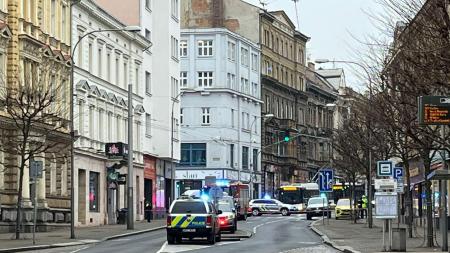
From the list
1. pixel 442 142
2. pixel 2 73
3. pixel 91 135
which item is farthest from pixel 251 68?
pixel 442 142

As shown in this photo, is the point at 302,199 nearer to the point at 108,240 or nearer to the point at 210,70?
the point at 210,70

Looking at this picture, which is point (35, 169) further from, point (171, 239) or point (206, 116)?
point (206, 116)

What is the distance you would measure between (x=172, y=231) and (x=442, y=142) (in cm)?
1465

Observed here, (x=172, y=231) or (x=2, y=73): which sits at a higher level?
(x=2, y=73)

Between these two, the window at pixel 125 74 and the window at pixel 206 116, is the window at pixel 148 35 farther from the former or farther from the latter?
the window at pixel 206 116

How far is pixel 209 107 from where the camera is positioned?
99438 millimetres

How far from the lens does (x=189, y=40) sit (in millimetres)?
99312

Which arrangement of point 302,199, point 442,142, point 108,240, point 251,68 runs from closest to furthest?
point 442,142 → point 108,240 → point 302,199 → point 251,68

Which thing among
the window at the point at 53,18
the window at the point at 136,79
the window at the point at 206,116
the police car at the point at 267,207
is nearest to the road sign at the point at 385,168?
the window at the point at 53,18

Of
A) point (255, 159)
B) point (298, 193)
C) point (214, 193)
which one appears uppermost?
point (255, 159)

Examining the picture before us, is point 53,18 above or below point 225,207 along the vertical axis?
above

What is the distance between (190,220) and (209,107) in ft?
208

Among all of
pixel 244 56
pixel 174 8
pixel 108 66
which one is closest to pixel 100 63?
A: pixel 108 66

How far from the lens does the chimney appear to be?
4109 inches
